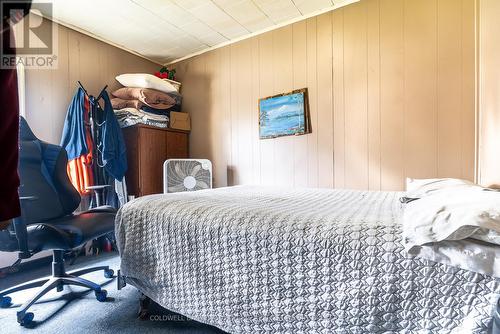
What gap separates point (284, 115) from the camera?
95.8 inches

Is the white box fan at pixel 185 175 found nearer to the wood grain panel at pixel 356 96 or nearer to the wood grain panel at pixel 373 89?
the wood grain panel at pixel 356 96

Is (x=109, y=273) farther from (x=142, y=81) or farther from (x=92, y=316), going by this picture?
(x=142, y=81)

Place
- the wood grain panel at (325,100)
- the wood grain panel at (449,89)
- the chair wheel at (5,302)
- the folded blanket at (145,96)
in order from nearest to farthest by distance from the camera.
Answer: the chair wheel at (5,302), the wood grain panel at (449,89), the wood grain panel at (325,100), the folded blanket at (145,96)

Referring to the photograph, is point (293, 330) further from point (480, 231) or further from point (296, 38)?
point (296, 38)

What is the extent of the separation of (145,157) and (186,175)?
19.5 inches

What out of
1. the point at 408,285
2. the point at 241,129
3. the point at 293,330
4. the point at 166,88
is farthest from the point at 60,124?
the point at 408,285

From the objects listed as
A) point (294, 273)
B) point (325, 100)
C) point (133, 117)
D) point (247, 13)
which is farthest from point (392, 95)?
point (133, 117)

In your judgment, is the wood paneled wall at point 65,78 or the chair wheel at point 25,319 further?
the wood paneled wall at point 65,78

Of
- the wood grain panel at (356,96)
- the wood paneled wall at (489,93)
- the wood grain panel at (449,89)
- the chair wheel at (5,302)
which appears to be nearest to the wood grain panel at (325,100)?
the wood grain panel at (356,96)

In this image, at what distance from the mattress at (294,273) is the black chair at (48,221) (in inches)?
16.0

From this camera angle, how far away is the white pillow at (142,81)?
250cm

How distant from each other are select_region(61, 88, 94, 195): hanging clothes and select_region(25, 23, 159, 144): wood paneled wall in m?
0.13

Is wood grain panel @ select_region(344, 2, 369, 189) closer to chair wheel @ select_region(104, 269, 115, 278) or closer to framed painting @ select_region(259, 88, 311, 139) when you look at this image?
framed painting @ select_region(259, 88, 311, 139)

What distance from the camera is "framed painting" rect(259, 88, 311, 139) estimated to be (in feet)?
7.66
